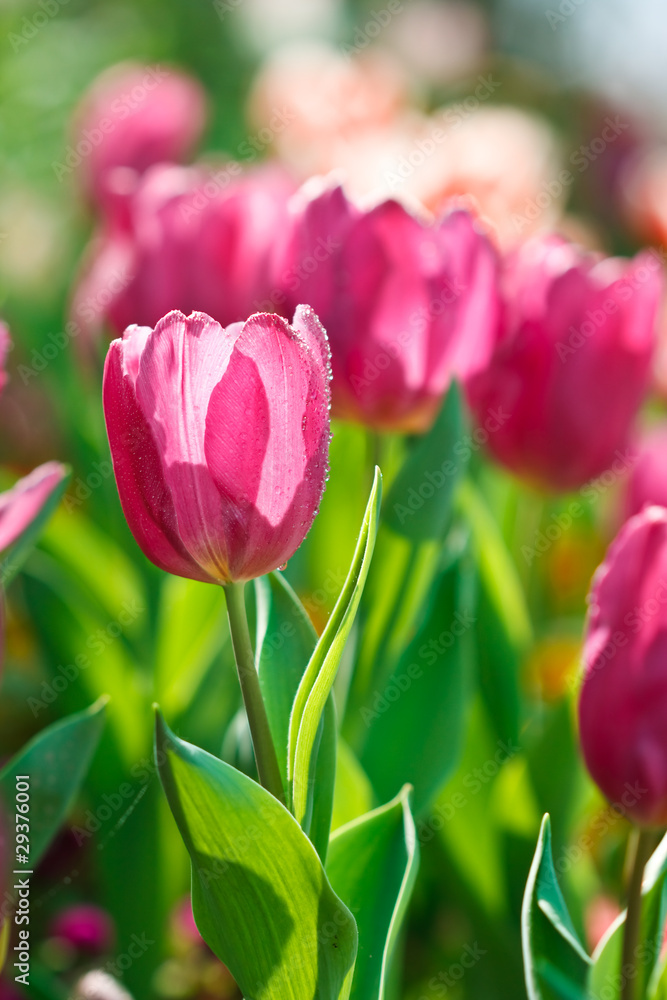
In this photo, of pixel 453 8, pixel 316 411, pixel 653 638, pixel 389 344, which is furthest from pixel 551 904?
pixel 453 8

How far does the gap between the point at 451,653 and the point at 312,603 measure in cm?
37

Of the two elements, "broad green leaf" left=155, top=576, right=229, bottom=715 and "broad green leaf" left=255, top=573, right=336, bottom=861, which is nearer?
"broad green leaf" left=255, top=573, right=336, bottom=861

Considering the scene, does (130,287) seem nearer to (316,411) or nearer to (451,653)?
(451,653)

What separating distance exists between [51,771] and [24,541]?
4.7 inches

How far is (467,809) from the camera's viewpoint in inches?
29.4

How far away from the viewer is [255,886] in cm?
40

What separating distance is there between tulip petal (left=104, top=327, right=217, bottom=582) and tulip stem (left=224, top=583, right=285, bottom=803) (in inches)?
1.3

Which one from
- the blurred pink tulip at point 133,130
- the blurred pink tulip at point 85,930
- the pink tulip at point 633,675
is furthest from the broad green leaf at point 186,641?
the blurred pink tulip at point 133,130

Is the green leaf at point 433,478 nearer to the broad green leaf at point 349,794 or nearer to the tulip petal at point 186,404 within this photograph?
the broad green leaf at point 349,794

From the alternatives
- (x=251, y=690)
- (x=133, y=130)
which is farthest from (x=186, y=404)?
(x=133, y=130)

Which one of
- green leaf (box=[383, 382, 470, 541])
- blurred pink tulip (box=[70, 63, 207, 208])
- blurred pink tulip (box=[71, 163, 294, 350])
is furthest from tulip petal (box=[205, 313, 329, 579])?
blurred pink tulip (box=[70, 63, 207, 208])

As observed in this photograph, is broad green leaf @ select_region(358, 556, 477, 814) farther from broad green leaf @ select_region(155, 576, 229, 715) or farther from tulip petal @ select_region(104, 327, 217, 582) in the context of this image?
tulip petal @ select_region(104, 327, 217, 582)

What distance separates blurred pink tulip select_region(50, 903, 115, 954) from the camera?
716 mm

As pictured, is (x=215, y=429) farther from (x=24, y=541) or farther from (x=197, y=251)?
(x=197, y=251)
